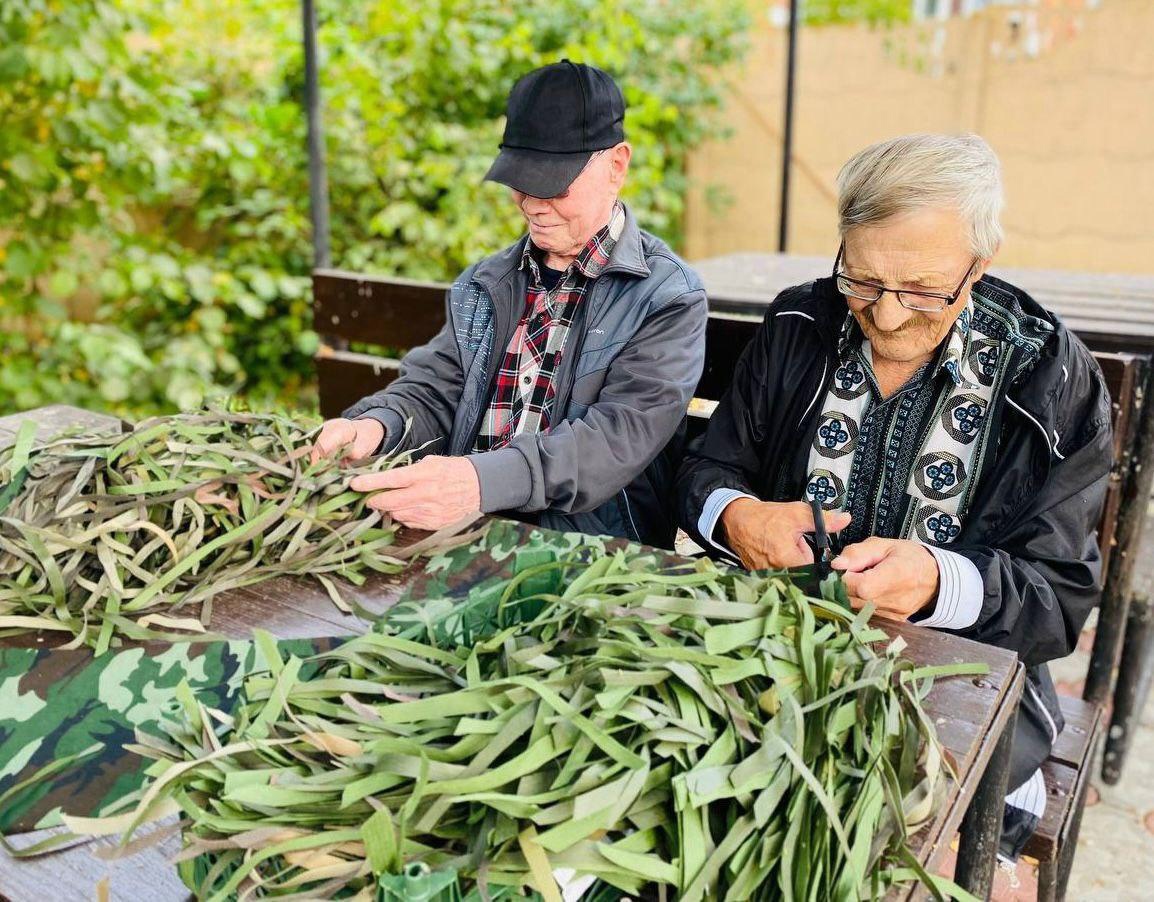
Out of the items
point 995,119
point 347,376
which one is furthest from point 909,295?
point 995,119

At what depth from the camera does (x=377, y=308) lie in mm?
3035

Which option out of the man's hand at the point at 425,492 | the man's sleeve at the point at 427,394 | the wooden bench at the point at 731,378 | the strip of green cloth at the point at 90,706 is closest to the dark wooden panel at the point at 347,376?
the wooden bench at the point at 731,378

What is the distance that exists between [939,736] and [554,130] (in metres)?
1.36

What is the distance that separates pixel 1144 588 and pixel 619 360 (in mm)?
1697

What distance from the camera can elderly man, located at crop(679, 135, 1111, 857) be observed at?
149 centimetres

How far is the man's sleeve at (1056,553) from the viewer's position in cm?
148

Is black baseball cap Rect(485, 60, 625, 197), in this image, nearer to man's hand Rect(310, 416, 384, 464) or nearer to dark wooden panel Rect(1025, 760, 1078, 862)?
man's hand Rect(310, 416, 384, 464)

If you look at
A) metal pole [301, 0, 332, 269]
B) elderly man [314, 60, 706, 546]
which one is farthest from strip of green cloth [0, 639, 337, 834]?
metal pole [301, 0, 332, 269]

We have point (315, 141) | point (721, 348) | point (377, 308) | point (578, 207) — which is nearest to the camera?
point (578, 207)

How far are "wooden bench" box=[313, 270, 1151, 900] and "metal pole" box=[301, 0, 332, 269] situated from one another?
509mm

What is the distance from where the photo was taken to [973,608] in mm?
1446

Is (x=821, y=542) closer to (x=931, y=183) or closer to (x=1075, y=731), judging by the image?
(x=931, y=183)

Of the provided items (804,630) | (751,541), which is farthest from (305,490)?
(804,630)

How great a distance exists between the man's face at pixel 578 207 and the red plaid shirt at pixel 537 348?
3 centimetres
